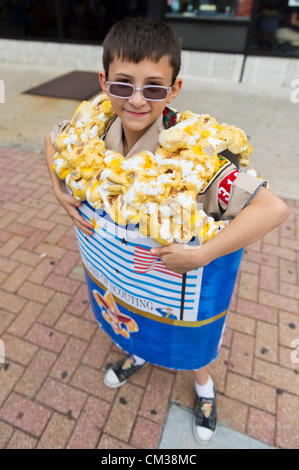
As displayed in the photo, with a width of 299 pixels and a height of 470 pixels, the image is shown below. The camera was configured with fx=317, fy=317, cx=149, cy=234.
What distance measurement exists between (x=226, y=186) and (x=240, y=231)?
17cm

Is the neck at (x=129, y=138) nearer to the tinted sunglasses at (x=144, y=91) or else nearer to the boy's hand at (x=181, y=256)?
the tinted sunglasses at (x=144, y=91)

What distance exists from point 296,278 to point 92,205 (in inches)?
89.2

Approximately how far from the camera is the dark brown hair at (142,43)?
1204 millimetres

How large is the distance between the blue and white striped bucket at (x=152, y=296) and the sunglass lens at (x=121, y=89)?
470 millimetres

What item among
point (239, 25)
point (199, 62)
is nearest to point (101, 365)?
point (199, 62)

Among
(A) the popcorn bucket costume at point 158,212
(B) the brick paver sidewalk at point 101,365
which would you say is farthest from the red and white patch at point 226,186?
(B) the brick paver sidewalk at point 101,365

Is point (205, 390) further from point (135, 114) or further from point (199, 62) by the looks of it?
point (199, 62)

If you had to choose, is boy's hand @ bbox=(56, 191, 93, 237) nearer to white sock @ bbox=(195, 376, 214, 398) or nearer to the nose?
the nose

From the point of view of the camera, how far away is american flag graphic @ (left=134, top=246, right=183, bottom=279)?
1271 millimetres

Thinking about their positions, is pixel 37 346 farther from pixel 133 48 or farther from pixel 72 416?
pixel 133 48

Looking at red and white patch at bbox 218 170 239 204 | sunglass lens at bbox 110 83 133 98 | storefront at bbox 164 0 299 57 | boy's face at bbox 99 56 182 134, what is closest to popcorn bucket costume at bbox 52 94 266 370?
red and white patch at bbox 218 170 239 204

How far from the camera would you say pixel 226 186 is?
116cm

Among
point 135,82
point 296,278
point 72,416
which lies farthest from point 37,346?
point 296,278

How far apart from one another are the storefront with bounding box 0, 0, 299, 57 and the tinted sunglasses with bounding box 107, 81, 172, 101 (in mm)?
6801
